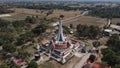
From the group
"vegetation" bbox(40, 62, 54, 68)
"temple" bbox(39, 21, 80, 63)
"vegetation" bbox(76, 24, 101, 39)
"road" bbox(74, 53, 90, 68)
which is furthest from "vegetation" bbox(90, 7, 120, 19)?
"vegetation" bbox(40, 62, 54, 68)

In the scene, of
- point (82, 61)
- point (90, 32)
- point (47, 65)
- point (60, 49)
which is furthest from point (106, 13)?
point (47, 65)

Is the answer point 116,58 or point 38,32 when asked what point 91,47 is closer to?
point 116,58

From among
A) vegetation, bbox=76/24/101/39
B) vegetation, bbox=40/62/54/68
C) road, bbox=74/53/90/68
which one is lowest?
road, bbox=74/53/90/68

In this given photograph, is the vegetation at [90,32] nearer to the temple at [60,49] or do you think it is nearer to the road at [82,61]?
the temple at [60,49]

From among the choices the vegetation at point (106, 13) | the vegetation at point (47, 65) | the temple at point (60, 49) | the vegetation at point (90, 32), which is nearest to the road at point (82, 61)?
the temple at point (60, 49)

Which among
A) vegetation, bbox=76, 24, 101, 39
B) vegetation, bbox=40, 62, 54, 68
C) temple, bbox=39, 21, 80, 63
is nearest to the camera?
vegetation, bbox=40, 62, 54, 68

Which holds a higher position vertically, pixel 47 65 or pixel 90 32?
pixel 90 32

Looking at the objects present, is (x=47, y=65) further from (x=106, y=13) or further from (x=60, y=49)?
(x=106, y=13)

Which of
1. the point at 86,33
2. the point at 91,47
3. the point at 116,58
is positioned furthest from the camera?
the point at 86,33

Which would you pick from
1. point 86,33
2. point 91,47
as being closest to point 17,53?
point 91,47

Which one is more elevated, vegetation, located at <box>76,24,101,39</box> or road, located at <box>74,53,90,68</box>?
vegetation, located at <box>76,24,101,39</box>

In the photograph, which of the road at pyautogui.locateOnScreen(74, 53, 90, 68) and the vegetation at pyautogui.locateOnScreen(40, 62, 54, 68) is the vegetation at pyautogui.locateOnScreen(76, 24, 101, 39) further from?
the vegetation at pyautogui.locateOnScreen(40, 62, 54, 68)
